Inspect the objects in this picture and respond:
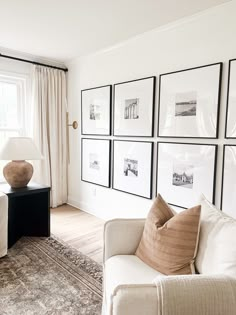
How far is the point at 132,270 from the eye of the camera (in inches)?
52.9

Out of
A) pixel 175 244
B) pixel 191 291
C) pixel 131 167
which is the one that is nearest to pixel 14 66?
pixel 131 167

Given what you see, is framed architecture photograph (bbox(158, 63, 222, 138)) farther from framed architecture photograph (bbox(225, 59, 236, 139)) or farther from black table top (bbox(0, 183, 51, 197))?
black table top (bbox(0, 183, 51, 197))

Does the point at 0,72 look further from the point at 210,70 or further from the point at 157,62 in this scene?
the point at 210,70

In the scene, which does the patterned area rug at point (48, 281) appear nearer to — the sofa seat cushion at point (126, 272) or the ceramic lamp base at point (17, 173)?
the sofa seat cushion at point (126, 272)

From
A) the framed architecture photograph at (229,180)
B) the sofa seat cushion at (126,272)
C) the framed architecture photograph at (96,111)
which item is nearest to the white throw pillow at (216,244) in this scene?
the sofa seat cushion at (126,272)

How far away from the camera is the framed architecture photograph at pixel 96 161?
11.1ft

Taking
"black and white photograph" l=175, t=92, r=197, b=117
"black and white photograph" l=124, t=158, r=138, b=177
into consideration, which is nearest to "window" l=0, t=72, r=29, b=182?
"black and white photograph" l=124, t=158, r=138, b=177

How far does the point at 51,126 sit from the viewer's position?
3799mm

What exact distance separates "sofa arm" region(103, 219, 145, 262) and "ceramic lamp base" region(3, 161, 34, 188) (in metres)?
1.51

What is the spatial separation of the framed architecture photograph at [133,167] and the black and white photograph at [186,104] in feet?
1.65

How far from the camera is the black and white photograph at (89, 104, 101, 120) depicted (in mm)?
3419

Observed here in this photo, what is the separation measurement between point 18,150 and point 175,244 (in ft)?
6.36

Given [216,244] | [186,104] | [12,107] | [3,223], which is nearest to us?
[216,244]

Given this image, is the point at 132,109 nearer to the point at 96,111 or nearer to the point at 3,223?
the point at 96,111
